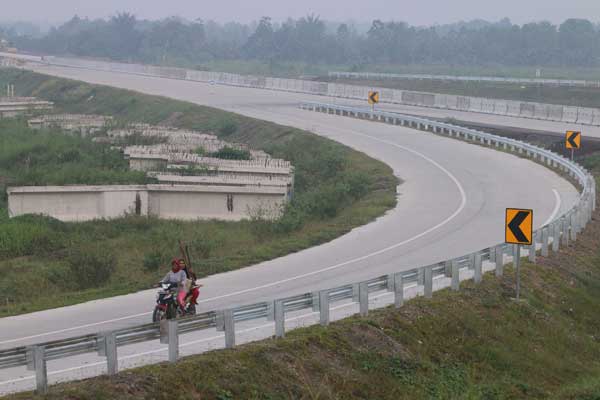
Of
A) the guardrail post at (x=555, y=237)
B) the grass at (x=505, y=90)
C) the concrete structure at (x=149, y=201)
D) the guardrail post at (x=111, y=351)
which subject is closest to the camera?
the guardrail post at (x=111, y=351)

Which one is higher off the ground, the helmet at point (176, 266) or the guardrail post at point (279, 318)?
the helmet at point (176, 266)

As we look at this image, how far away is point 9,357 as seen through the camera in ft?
41.7

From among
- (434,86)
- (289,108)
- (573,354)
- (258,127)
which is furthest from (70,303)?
(434,86)

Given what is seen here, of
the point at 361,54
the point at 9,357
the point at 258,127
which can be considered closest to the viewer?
the point at 9,357

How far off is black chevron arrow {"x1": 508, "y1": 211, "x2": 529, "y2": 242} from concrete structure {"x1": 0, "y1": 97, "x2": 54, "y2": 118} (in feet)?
178

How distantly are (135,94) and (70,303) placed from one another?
67254 millimetres

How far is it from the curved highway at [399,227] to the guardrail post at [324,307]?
3.49m

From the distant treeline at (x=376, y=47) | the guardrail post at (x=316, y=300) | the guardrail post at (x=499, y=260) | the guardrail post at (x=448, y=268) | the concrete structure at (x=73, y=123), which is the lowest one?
the distant treeline at (x=376, y=47)

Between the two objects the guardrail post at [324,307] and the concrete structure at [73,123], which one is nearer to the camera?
the guardrail post at [324,307]

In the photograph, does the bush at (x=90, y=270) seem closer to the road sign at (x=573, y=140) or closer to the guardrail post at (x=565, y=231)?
the guardrail post at (x=565, y=231)

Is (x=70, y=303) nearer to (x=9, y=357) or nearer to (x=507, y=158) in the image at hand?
(x=9, y=357)

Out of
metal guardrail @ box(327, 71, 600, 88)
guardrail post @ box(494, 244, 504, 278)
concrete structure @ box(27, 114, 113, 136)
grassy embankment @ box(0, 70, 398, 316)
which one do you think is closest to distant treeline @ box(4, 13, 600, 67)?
metal guardrail @ box(327, 71, 600, 88)

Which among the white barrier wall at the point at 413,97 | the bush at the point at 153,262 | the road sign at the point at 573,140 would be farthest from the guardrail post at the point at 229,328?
the white barrier wall at the point at 413,97

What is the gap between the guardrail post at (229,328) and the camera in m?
14.9
